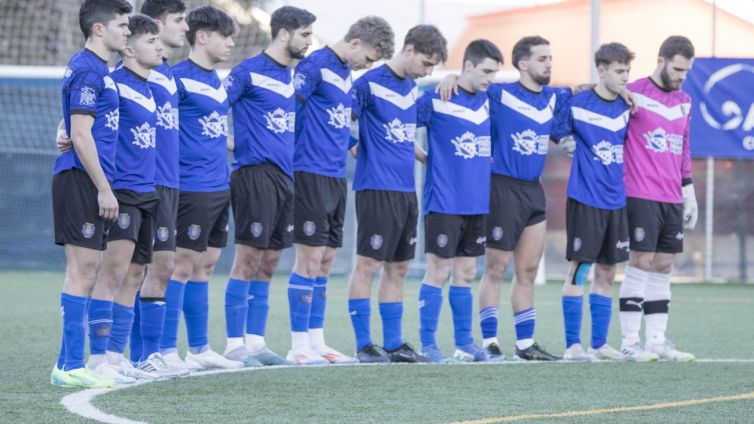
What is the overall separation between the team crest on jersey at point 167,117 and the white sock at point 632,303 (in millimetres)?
3163

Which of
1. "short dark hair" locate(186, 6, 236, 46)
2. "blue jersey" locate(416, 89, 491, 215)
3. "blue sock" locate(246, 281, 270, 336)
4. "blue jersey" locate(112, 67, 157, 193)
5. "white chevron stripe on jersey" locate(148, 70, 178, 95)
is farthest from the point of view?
"blue jersey" locate(416, 89, 491, 215)

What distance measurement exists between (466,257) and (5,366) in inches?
111

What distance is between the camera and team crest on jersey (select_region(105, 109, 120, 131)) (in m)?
6.10

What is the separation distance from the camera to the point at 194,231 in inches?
275

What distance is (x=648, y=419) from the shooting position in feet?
17.1

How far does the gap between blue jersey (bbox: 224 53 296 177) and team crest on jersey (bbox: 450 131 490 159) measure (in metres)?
1.08

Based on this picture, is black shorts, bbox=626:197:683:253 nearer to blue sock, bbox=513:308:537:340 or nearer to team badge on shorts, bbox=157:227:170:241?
blue sock, bbox=513:308:537:340

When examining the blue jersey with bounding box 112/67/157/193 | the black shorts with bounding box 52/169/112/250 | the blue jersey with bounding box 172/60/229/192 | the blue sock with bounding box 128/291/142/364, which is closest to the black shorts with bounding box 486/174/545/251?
the blue jersey with bounding box 172/60/229/192

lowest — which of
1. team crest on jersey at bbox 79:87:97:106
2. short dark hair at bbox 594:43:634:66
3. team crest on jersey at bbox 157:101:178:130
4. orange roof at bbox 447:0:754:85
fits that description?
team crest on jersey at bbox 157:101:178:130

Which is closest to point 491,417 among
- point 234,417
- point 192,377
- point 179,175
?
point 234,417

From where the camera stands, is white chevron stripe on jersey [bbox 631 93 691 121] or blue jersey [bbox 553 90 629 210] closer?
blue jersey [bbox 553 90 629 210]

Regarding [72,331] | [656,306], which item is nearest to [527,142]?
[656,306]

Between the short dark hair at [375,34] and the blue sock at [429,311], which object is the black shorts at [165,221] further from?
the blue sock at [429,311]

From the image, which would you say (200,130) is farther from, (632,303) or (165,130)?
(632,303)
